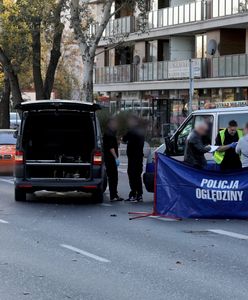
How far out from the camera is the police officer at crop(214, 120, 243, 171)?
14.0 meters

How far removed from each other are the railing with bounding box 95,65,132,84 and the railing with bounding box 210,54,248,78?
9.39m

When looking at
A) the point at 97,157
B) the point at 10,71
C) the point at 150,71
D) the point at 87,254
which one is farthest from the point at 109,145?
the point at 150,71

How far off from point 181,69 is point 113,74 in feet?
29.9

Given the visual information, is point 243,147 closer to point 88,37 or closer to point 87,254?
point 87,254

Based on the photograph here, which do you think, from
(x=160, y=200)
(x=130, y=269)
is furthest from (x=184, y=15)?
(x=130, y=269)

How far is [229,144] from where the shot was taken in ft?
45.4

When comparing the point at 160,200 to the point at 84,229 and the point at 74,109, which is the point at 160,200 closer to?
the point at 84,229

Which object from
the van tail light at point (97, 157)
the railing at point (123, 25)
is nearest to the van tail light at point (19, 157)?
the van tail light at point (97, 157)

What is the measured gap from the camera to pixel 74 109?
1523 cm

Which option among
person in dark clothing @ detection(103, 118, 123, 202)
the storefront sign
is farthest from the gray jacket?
the storefront sign

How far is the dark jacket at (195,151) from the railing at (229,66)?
23.5 meters

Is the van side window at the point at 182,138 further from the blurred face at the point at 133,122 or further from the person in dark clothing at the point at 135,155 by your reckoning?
the blurred face at the point at 133,122

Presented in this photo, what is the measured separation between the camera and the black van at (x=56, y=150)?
1484 centimetres

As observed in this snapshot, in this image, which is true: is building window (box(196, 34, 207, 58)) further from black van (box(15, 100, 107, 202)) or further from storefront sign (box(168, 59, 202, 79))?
black van (box(15, 100, 107, 202))
